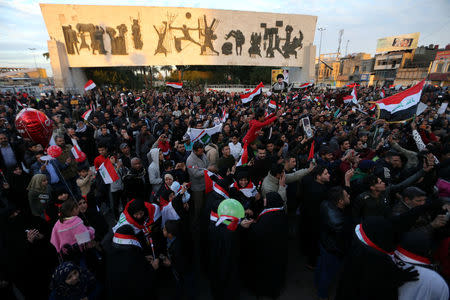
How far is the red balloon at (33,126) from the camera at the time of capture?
4.23m

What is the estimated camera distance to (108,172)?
142 inches

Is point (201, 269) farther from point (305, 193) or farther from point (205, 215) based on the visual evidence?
point (305, 193)

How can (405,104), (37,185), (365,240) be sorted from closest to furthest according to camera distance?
(365,240) → (37,185) → (405,104)

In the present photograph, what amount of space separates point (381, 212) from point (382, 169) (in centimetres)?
63

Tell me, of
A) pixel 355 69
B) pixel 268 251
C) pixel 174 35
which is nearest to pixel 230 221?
pixel 268 251

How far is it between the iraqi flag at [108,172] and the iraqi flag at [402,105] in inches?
233

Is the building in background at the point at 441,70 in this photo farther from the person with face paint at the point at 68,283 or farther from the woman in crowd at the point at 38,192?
the woman in crowd at the point at 38,192

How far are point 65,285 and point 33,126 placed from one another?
3819 millimetres

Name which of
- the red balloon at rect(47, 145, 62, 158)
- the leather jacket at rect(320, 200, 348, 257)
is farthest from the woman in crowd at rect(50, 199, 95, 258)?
the leather jacket at rect(320, 200, 348, 257)

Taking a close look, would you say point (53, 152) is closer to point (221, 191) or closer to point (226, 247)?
point (221, 191)

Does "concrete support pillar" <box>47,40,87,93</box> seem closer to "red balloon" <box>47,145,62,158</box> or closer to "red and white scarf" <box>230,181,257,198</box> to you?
"red balloon" <box>47,145,62,158</box>

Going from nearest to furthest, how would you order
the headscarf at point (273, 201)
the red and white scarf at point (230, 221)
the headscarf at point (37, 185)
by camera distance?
1. the red and white scarf at point (230, 221)
2. the headscarf at point (273, 201)
3. the headscarf at point (37, 185)

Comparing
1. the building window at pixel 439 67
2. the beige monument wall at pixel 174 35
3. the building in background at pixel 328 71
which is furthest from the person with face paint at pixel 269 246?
the building in background at pixel 328 71

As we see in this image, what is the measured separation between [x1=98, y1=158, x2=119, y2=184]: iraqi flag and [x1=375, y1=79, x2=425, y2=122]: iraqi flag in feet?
19.4
